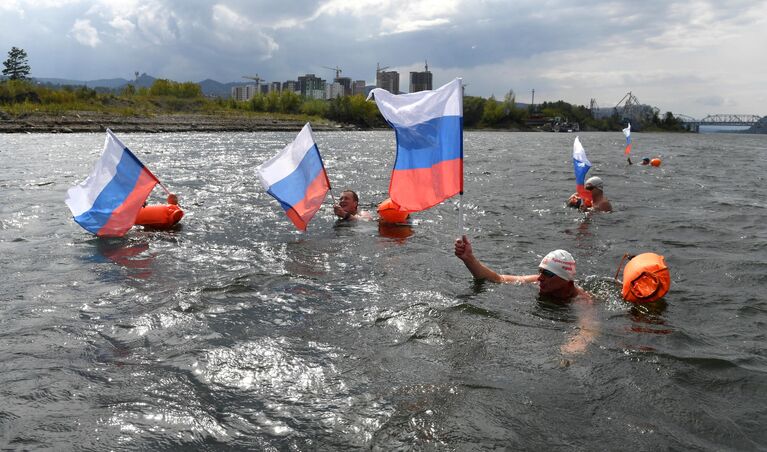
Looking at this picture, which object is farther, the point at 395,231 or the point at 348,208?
the point at 348,208

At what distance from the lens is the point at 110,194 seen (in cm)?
1158

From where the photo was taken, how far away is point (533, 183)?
24.5 m

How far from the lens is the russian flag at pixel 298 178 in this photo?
1157 cm

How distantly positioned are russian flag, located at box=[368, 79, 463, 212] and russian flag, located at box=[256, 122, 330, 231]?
13.4 feet

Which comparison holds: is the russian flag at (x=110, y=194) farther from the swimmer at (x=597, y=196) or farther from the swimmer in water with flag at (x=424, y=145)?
the swimmer at (x=597, y=196)

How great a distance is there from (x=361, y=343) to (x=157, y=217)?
8034 mm

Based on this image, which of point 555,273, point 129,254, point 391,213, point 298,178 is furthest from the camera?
point 391,213

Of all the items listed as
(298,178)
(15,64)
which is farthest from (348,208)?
(15,64)

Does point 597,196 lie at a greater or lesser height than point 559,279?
greater

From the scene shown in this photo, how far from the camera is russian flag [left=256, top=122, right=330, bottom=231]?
38.0 feet

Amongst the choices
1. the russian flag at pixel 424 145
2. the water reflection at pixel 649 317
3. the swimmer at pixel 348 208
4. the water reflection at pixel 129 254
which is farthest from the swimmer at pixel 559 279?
the swimmer at pixel 348 208

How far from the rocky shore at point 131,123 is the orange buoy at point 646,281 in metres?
64.9

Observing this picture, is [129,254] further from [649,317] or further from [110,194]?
[649,317]

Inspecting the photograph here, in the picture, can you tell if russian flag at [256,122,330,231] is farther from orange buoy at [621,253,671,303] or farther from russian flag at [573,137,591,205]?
russian flag at [573,137,591,205]
